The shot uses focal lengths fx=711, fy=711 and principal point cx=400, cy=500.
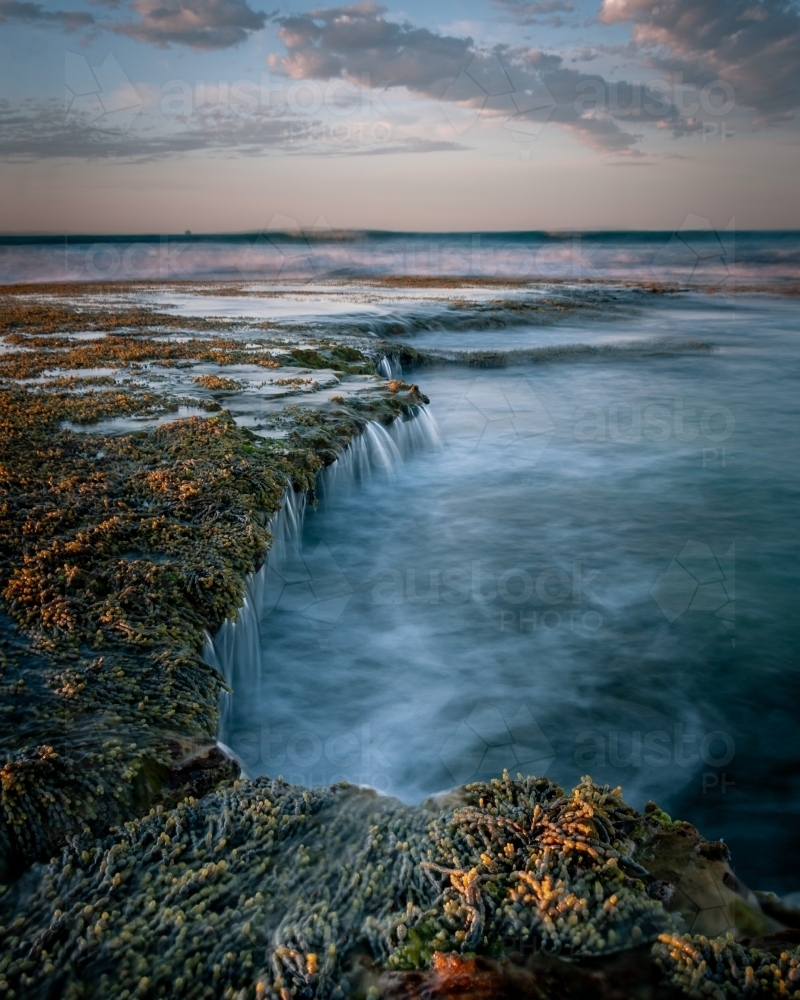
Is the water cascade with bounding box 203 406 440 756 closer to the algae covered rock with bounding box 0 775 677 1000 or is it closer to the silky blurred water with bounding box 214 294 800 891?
the silky blurred water with bounding box 214 294 800 891

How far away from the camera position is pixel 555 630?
670 cm

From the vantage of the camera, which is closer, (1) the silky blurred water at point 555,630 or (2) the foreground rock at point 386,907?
(2) the foreground rock at point 386,907

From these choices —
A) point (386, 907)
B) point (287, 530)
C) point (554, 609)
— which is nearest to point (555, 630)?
point (554, 609)

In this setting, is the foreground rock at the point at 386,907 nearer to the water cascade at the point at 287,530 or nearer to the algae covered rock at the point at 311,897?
the algae covered rock at the point at 311,897

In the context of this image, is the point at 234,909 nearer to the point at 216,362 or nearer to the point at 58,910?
the point at 58,910

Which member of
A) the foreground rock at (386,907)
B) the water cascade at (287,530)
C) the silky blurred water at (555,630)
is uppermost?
the foreground rock at (386,907)

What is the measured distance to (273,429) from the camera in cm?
835

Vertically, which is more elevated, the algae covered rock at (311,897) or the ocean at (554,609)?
the algae covered rock at (311,897)

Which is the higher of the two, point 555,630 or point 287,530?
point 287,530

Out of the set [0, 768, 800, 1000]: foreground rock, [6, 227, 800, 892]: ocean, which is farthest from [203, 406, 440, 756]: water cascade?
[0, 768, 800, 1000]: foreground rock

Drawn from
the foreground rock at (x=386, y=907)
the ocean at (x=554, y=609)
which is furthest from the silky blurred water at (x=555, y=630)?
the foreground rock at (x=386, y=907)

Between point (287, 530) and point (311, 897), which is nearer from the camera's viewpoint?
point (311, 897)

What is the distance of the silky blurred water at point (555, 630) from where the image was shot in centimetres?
494

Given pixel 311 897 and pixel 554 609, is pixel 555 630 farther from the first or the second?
pixel 311 897
